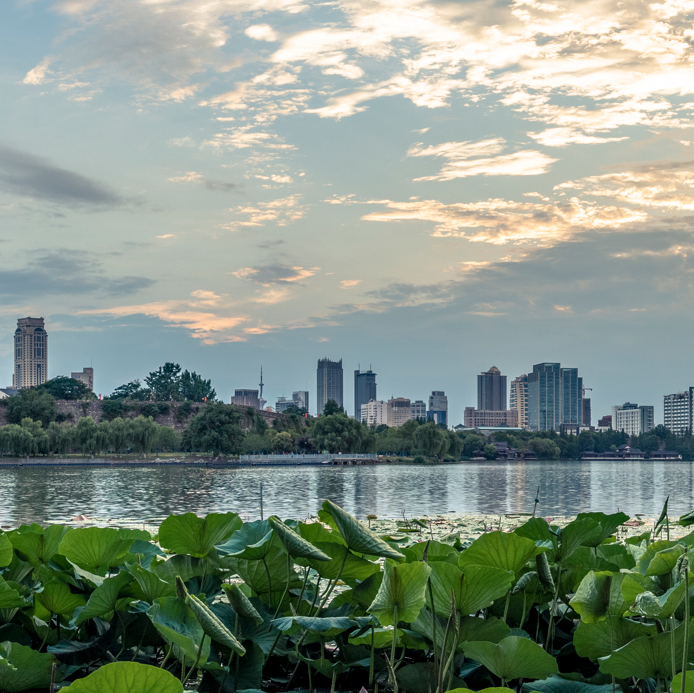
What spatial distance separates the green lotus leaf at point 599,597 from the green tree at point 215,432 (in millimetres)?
63121

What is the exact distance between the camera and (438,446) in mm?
62875

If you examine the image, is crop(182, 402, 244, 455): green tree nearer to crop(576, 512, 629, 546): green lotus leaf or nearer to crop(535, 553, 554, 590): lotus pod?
crop(576, 512, 629, 546): green lotus leaf

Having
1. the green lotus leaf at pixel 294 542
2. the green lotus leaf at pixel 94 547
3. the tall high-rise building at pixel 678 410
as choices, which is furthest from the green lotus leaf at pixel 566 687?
the tall high-rise building at pixel 678 410

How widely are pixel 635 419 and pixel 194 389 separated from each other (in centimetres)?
13170

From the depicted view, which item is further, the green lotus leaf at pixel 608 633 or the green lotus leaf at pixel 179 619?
the green lotus leaf at pixel 608 633

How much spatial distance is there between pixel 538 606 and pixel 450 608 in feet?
1.81

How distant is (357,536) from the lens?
1.44 metres

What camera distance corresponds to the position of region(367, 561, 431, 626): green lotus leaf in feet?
4.12

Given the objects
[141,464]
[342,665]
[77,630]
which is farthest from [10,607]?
[141,464]

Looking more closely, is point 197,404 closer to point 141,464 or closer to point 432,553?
point 141,464

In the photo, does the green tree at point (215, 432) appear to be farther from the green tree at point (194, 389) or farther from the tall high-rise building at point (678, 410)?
the tall high-rise building at point (678, 410)

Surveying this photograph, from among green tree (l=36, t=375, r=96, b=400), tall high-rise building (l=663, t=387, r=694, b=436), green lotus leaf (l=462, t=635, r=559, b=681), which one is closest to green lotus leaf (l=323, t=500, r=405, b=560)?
green lotus leaf (l=462, t=635, r=559, b=681)

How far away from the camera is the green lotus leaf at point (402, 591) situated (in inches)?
49.4

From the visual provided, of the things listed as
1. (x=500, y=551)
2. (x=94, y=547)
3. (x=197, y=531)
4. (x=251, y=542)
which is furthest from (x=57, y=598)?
→ (x=500, y=551)
